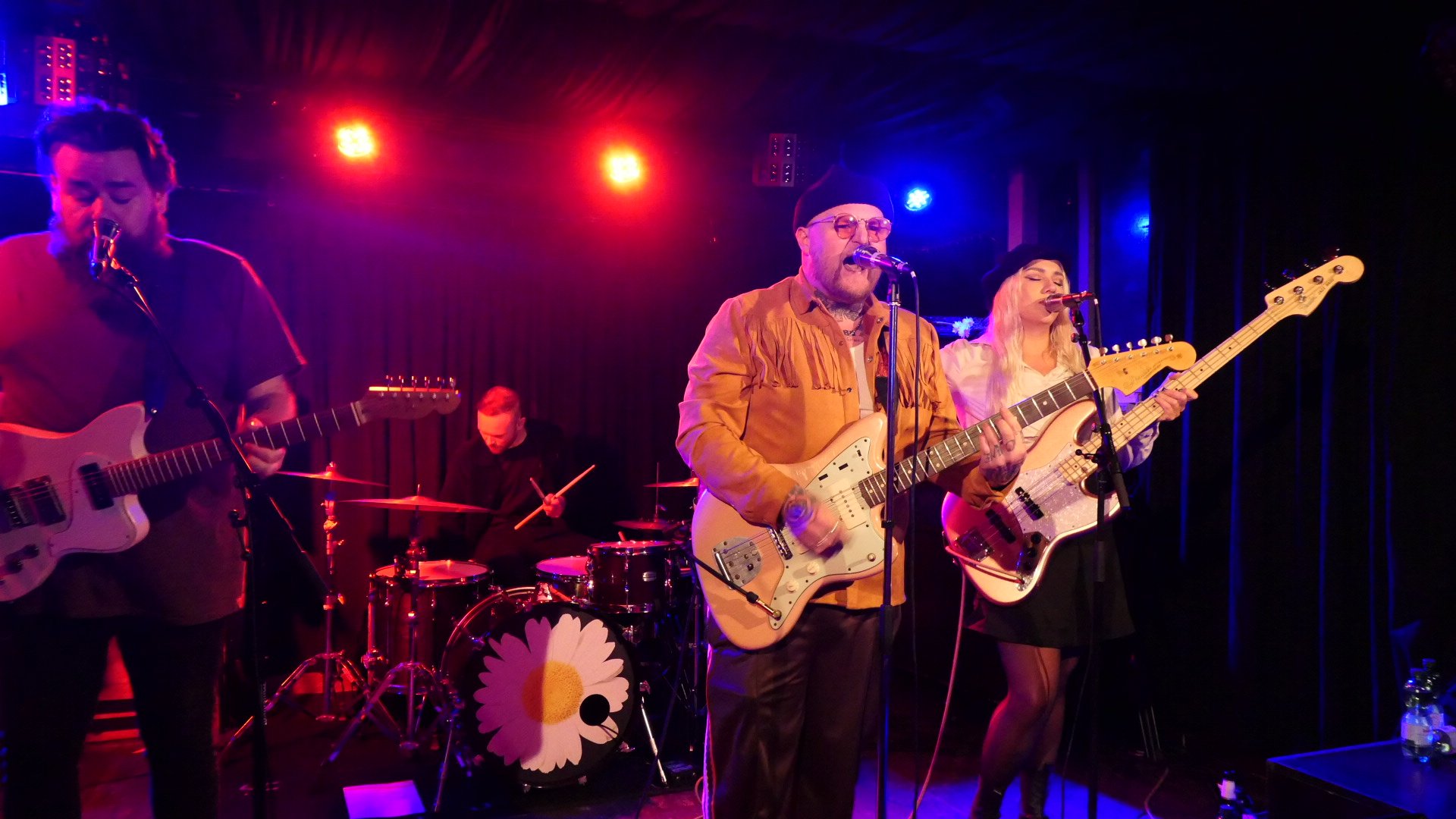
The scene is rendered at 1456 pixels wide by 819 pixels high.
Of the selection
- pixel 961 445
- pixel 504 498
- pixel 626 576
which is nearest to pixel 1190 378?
pixel 961 445

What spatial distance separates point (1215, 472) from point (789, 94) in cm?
340

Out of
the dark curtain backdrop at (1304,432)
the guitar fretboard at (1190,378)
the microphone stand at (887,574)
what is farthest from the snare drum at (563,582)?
the dark curtain backdrop at (1304,432)

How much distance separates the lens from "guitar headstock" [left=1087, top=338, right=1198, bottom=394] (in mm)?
3539

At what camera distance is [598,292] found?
8141mm

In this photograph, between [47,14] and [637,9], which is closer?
[637,9]

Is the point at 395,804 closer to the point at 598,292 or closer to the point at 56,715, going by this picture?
the point at 56,715

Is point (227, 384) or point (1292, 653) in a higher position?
point (227, 384)

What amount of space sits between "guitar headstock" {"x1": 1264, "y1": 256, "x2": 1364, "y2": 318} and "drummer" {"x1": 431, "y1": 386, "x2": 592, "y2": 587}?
455 cm

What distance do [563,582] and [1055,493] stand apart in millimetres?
2928

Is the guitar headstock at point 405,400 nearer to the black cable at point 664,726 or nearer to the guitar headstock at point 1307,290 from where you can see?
the black cable at point 664,726

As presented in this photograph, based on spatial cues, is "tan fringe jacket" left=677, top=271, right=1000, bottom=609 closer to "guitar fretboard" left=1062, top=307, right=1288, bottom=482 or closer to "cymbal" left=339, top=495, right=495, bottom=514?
"guitar fretboard" left=1062, top=307, right=1288, bottom=482

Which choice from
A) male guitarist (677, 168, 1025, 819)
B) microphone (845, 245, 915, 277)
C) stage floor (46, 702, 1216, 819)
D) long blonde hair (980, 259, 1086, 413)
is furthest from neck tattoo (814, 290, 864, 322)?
stage floor (46, 702, 1216, 819)

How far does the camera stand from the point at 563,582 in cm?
551

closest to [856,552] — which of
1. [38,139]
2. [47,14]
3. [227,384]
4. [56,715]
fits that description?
[227,384]
